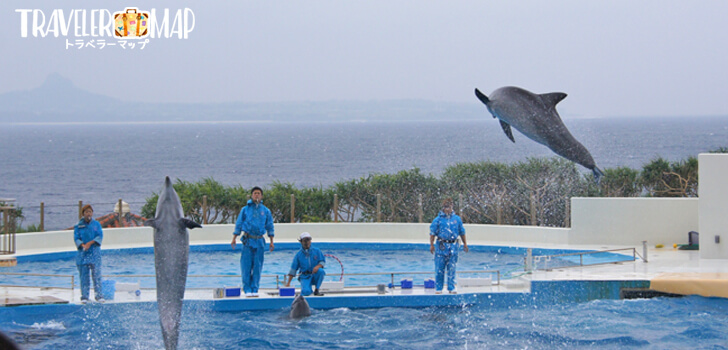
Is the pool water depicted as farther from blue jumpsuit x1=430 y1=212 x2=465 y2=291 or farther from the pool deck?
blue jumpsuit x1=430 y1=212 x2=465 y2=291

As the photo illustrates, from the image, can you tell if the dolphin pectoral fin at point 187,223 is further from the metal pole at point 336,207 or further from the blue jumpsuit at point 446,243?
the metal pole at point 336,207

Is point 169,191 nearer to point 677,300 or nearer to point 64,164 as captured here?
point 677,300

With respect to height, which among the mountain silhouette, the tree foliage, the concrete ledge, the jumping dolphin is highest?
the mountain silhouette

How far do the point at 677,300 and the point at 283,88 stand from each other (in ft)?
316

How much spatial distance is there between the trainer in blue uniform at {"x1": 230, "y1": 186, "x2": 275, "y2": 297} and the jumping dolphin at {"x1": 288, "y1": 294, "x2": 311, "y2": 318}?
2.38 ft

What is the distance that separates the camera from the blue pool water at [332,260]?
12.9m

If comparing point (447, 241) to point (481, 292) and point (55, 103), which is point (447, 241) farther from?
point (55, 103)

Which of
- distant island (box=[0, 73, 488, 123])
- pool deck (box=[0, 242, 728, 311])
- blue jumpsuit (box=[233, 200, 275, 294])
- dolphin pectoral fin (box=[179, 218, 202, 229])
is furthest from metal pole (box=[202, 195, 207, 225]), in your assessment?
distant island (box=[0, 73, 488, 123])

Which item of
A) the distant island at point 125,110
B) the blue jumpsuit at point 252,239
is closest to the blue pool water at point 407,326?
the blue jumpsuit at point 252,239

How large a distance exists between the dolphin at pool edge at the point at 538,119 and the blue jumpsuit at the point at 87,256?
19.6ft

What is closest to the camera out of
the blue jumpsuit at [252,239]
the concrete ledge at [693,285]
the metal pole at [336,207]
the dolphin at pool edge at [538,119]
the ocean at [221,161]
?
the dolphin at pool edge at [538,119]

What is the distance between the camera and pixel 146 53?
99.2 meters

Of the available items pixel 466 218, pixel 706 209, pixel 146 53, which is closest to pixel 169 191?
pixel 706 209

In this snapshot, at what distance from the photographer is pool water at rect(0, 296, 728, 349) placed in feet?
28.1
